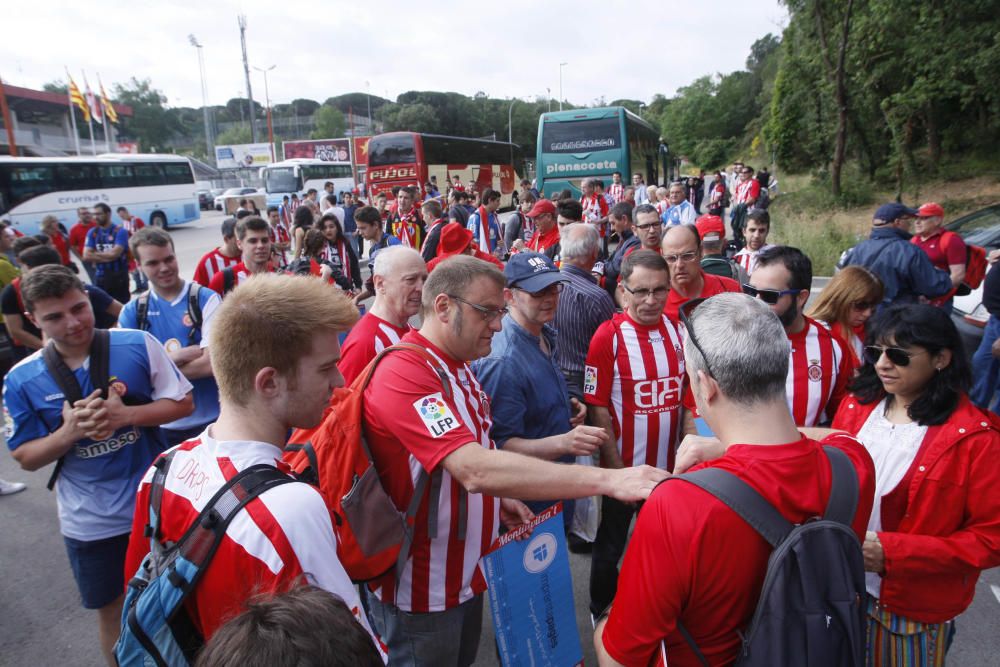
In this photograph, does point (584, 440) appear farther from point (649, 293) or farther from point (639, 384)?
point (649, 293)

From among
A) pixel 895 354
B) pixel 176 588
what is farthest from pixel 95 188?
pixel 895 354

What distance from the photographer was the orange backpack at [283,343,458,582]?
1933 mm

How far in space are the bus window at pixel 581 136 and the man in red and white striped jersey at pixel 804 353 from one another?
A: 16.5 metres

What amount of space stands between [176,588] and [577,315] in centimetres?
325

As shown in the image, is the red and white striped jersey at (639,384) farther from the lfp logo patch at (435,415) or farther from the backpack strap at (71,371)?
the backpack strap at (71,371)

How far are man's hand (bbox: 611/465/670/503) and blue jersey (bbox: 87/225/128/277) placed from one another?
10.5 m

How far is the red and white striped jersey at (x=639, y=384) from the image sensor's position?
3256mm

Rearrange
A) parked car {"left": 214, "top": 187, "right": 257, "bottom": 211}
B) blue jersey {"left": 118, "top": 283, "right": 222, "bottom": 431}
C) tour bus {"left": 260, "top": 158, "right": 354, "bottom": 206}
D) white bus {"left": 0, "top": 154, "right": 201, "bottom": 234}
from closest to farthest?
blue jersey {"left": 118, "top": 283, "right": 222, "bottom": 431} → white bus {"left": 0, "top": 154, "right": 201, "bottom": 234} → tour bus {"left": 260, "top": 158, "right": 354, "bottom": 206} → parked car {"left": 214, "top": 187, "right": 257, "bottom": 211}

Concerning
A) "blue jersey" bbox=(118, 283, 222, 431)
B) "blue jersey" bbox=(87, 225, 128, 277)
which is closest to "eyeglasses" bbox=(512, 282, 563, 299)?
"blue jersey" bbox=(118, 283, 222, 431)

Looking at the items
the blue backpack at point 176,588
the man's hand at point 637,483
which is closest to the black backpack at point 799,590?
the man's hand at point 637,483

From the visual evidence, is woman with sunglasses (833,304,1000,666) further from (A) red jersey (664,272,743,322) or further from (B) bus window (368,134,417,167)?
(B) bus window (368,134,417,167)

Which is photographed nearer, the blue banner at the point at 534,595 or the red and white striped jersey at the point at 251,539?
the red and white striped jersey at the point at 251,539

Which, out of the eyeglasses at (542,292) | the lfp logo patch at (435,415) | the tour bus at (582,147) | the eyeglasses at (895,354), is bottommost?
the lfp logo patch at (435,415)

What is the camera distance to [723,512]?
52.2 inches
